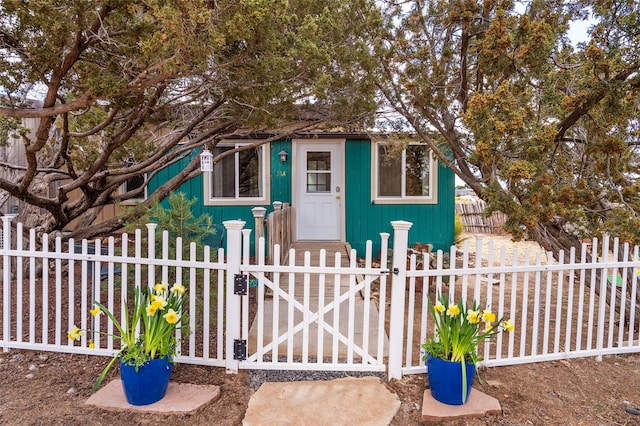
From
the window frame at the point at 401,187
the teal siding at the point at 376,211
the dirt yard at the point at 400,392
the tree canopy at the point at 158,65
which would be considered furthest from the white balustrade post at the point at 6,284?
the window frame at the point at 401,187

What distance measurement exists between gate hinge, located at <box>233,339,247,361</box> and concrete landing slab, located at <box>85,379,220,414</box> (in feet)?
0.92

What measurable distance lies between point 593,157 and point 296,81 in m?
3.28

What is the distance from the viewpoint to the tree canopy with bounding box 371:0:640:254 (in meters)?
3.73

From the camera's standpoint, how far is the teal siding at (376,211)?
8578 mm

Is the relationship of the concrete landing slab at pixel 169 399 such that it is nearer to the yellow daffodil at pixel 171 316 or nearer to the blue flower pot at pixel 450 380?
the yellow daffodil at pixel 171 316

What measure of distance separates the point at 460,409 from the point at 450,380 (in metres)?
0.19

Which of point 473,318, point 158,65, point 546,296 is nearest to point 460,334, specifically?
point 473,318

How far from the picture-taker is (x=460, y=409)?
270 cm

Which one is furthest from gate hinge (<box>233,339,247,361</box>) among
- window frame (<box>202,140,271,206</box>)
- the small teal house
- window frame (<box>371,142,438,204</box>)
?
window frame (<box>371,142,438,204</box>)

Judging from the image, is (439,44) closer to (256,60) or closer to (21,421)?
(256,60)

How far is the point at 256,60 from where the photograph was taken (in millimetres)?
3584

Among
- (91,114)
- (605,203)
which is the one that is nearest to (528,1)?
(605,203)

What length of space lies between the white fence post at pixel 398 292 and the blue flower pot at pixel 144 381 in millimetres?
1626

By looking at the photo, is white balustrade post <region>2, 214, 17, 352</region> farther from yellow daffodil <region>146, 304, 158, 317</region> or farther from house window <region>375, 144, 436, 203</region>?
house window <region>375, 144, 436, 203</region>
